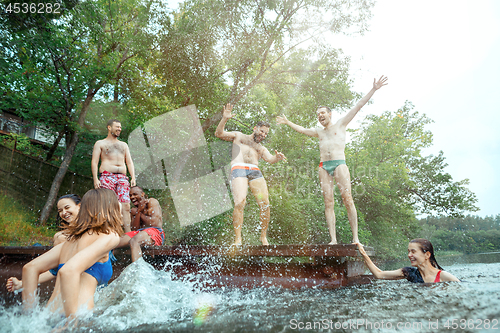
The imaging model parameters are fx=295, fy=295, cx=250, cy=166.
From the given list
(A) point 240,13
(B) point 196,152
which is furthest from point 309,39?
(B) point 196,152

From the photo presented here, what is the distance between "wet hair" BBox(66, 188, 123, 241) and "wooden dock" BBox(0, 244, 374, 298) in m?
1.72

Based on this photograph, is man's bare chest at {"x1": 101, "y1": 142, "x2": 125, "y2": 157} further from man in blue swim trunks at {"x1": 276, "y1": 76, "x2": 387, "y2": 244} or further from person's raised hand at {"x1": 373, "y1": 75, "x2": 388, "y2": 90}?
person's raised hand at {"x1": 373, "y1": 75, "x2": 388, "y2": 90}

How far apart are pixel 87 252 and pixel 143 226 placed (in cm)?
285

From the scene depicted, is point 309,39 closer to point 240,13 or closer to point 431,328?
point 240,13

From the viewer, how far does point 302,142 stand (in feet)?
50.0

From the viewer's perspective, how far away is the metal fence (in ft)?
35.6

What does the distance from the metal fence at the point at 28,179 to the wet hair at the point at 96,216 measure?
11.1 metres

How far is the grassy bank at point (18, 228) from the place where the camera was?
348 inches

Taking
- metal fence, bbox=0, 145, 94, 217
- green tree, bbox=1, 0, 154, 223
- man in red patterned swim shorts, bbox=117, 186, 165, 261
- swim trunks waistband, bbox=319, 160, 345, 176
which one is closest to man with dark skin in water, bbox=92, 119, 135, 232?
man in red patterned swim shorts, bbox=117, 186, 165, 261

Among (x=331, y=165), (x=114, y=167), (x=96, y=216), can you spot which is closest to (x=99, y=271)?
(x=96, y=216)

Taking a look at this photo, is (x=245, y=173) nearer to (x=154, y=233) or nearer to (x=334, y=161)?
(x=334, y=161)

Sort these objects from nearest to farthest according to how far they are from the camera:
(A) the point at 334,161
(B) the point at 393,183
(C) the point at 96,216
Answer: (C) the point at 96,216 → (A) the point at 334,161 → (B) the point at 393,183

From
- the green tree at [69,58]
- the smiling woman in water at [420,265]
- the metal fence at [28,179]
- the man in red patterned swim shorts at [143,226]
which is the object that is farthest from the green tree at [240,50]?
the smiling woman in water at [420,265]

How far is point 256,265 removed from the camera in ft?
13.4
